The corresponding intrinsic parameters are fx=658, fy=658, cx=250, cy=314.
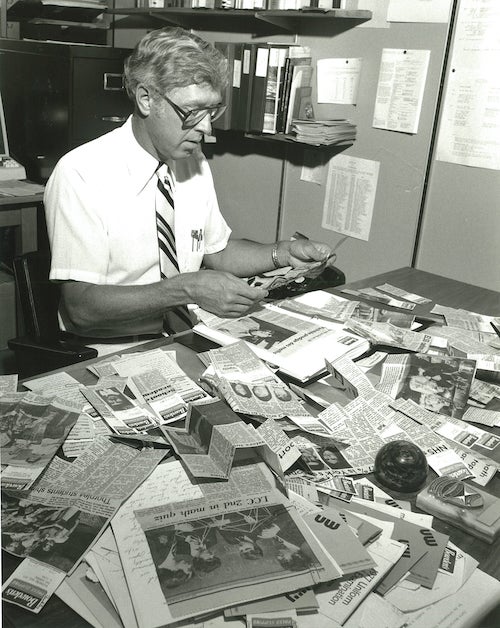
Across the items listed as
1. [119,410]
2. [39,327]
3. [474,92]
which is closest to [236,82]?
[474,92]

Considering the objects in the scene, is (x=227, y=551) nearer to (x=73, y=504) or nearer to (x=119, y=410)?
(x=73, y=504)

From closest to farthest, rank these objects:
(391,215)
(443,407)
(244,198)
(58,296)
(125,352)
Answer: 1. (443,407)
2. (125,352)
3. (58,296)
4. (391,215)
5. (244,198)

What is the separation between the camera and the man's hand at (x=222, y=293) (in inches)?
68.7

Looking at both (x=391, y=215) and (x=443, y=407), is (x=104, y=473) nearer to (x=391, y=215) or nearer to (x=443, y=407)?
(x=443, y=407)

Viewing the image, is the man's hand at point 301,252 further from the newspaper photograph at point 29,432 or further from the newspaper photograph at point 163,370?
the newspaper photograph at point 29,432

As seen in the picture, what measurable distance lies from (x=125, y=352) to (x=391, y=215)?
1.86 meters

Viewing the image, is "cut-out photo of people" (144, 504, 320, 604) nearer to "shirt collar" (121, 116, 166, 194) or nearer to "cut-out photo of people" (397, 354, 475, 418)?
"cut-out photo of people" (397, 354, 475, 418)

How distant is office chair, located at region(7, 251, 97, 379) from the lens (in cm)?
175

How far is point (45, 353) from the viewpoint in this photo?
5.76 feet

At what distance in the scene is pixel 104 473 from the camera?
1.10 metres

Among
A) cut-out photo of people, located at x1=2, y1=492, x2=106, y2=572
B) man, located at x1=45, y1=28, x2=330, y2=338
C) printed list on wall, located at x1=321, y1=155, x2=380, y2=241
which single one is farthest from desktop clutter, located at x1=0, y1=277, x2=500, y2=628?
printed list on wall, located at x1=321, y1=155, x2=380, y2=241

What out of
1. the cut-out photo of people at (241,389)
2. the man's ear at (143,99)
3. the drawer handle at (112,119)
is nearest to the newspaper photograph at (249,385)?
the cut-out photo of people at (241,389)

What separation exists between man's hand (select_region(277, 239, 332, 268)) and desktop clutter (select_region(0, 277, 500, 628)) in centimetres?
54

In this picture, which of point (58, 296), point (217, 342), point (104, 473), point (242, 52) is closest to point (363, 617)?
point (104, 473)
